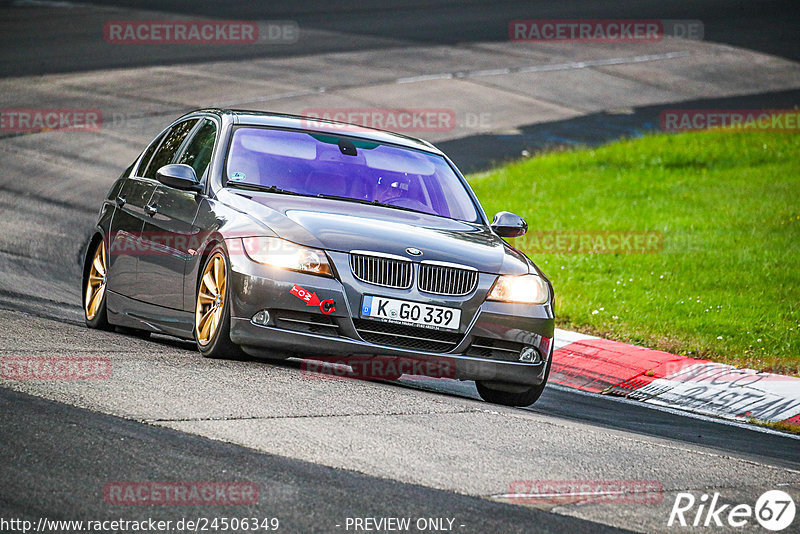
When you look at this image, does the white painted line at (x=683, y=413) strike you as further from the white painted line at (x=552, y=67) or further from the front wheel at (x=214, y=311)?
the white painted line at (x=552, y=67)

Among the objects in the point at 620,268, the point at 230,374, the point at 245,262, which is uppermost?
the point at 245,262

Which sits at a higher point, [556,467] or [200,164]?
[200,164]

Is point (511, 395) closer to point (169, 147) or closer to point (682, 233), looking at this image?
point (169, 147)

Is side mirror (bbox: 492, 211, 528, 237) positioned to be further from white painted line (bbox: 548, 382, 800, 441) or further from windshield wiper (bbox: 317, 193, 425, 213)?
white painted line (bbox: 548, 382, 800, 441)

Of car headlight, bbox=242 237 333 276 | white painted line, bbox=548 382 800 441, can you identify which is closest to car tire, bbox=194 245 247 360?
car headlight, bbox=242 237 333 276

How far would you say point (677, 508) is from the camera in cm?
536

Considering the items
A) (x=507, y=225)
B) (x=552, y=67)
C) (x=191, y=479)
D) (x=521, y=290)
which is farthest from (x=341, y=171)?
(x=552, y=67)

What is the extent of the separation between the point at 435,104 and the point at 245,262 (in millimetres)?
17909

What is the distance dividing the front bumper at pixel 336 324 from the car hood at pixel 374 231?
194 mm

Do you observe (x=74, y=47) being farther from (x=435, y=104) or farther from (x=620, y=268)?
(x=620, y=268)

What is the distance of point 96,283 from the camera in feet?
31.8

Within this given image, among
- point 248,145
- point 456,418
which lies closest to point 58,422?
point 456,418

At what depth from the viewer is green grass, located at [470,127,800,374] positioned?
1195 centimetres

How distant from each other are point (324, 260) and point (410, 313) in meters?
0.59
